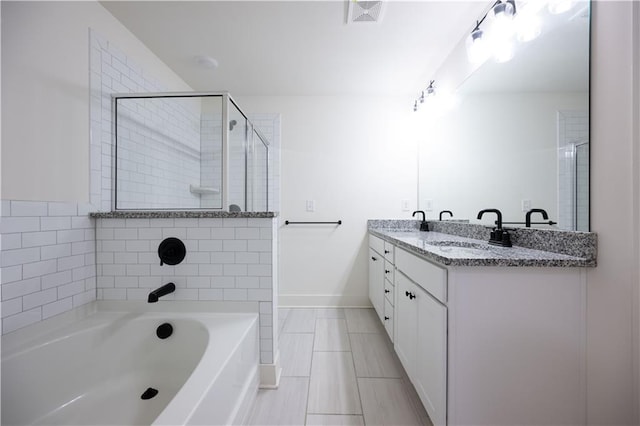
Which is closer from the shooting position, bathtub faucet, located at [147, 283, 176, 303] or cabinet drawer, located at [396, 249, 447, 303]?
cabinet drawer, located at [396, 249, 447, 303]

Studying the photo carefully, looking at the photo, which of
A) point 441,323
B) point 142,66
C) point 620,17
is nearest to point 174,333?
point 441,323

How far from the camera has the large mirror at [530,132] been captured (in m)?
1.00

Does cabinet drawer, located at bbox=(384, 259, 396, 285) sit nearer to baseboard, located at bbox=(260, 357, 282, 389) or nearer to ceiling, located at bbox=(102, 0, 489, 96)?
baseboard, located at bbox=(260, 357, 282, 389)

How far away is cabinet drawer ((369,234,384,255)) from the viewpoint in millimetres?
2027

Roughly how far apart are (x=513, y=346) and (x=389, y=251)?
35.8 inches

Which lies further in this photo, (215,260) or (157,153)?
(157,153)

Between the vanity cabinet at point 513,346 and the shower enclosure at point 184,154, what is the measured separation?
137cm

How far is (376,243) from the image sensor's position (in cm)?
224

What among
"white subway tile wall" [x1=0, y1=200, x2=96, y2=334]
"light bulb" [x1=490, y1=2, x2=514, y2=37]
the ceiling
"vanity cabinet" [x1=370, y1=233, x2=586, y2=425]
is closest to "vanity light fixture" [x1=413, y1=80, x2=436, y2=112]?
the ceiling

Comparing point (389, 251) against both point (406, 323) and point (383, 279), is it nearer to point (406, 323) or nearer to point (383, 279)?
point (383, 279)

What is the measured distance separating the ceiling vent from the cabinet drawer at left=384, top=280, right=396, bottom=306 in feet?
5.97

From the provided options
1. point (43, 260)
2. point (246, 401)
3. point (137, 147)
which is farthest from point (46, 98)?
point (246, 401)

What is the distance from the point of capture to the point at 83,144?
1.41m

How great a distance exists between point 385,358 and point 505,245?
107 cm
